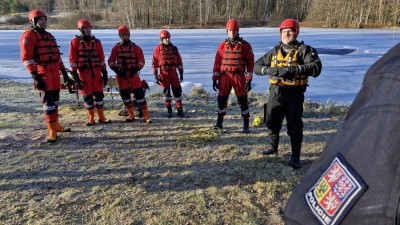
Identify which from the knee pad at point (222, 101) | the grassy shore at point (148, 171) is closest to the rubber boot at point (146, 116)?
the grassy shore at point (148, 171)

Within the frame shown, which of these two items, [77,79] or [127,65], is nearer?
[77,79]

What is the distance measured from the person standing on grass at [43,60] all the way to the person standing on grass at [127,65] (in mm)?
972

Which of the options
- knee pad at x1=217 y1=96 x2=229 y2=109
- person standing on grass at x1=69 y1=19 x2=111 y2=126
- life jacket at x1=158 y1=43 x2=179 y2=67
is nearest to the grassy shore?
knee pad at x1=217 y1=96 x2=229 y2=109

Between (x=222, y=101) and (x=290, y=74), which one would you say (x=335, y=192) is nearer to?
(x=290, y=74)

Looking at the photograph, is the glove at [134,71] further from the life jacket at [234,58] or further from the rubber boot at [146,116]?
the life jacket at [234,58]

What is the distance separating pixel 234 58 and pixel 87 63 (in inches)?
92.8

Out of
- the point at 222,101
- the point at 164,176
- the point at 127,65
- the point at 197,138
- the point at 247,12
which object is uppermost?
the point at 247,12

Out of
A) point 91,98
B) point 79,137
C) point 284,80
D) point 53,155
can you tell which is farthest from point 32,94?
point 284,80

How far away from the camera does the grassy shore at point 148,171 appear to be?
2.99 metres

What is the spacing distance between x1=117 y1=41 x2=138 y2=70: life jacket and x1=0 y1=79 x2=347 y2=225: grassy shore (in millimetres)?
1008

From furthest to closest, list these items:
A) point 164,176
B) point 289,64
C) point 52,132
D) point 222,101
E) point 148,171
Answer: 1. point 222,101
2. point 52,132
3. point 148,171
4. point 164,176
5. point 289,64

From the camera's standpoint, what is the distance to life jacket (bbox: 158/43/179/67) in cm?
584

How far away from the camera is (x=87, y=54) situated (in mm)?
5242

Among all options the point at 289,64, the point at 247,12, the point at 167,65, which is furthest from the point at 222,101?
the point at 247,12
